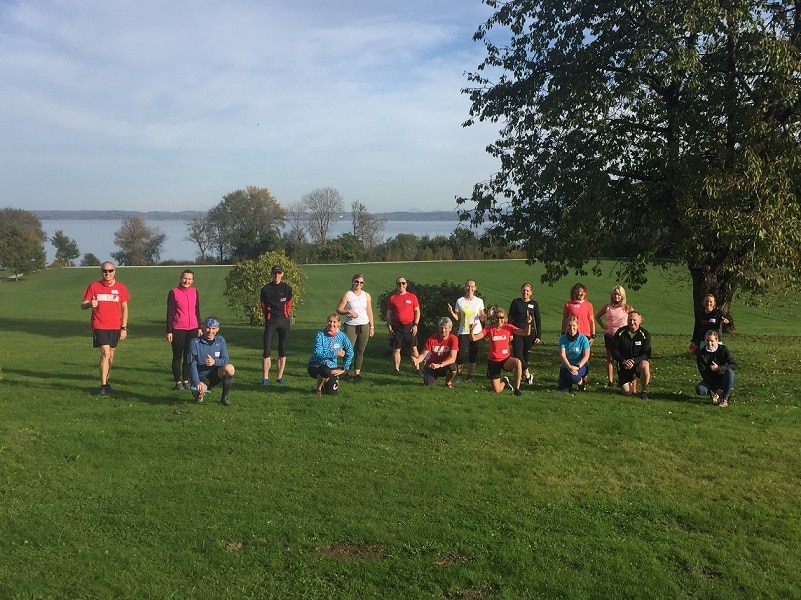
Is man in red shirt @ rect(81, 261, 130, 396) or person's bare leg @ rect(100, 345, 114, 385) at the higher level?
man in red shirt @ rect(81, 261, 130, 396)

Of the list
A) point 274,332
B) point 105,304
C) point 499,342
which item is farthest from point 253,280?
point 499,342

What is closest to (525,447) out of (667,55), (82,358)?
(667,55)

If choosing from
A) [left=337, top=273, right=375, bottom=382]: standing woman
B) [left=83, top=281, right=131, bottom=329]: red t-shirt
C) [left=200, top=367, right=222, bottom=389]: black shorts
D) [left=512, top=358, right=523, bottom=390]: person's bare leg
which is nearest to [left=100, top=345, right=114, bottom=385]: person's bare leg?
[left=83, top=281, right=131, bottom=329]: red t-shirt

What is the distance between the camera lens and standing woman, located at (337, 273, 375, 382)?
36.2 feet

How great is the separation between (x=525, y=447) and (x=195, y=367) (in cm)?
438

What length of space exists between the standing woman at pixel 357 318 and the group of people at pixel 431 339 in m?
0.02

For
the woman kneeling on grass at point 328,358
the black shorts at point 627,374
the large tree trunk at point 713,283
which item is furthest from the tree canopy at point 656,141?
the woman kneeling on grass at point 328,358

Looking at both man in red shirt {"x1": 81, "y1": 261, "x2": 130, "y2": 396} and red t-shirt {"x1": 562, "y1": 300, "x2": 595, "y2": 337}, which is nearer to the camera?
man in red shirt {"x1": 81, "y1": 261, "x2": 130, "y2": 396}

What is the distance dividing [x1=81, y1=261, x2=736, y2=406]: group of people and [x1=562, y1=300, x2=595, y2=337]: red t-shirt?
16 mm

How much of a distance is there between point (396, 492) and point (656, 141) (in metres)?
9.85

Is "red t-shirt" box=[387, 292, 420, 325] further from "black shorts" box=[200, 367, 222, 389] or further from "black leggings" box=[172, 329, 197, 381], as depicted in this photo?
"black shorts" box=[200, 367, 222, 389]

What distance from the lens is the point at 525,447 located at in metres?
7.37

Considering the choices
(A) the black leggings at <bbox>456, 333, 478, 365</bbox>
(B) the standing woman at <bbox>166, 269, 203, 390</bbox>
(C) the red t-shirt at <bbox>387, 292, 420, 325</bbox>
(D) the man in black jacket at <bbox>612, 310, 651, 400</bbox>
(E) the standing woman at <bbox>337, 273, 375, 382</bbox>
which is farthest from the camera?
(C) the red t-shirt at <bbox>387, 292, 420, 325</bbox>

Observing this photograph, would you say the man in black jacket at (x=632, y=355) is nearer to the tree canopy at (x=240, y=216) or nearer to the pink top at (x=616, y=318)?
the pink top at (x=616, y=318)
